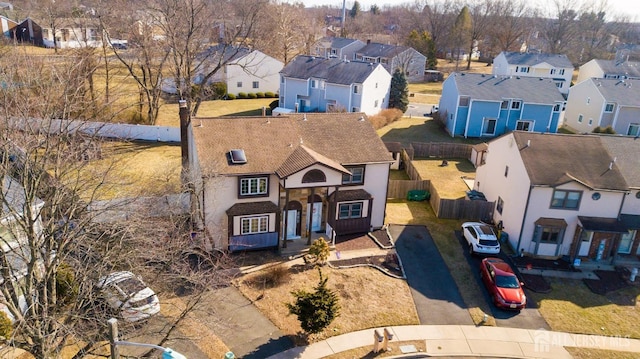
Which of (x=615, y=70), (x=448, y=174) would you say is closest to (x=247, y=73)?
(x=448, y=174)

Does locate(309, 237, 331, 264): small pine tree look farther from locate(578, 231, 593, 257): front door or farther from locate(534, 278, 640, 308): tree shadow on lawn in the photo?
locate(578, 231, 593, 257): front door

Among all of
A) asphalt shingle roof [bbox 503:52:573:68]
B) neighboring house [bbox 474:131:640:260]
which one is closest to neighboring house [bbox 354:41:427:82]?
asphalt shingle roof [bbox 503:52:573:68]

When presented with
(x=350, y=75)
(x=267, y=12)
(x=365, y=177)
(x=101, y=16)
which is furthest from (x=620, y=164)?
(x=267, y=12)

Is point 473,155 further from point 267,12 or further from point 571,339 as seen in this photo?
point 267,12

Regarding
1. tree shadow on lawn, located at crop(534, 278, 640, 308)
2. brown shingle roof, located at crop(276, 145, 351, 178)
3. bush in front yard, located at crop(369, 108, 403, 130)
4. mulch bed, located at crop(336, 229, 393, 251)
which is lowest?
tree shadow on lawn, located at crop(534, 278, 640, 308)

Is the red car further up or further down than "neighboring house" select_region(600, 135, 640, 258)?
further down

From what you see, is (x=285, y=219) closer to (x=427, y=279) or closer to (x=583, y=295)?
(x=427, y=279)
